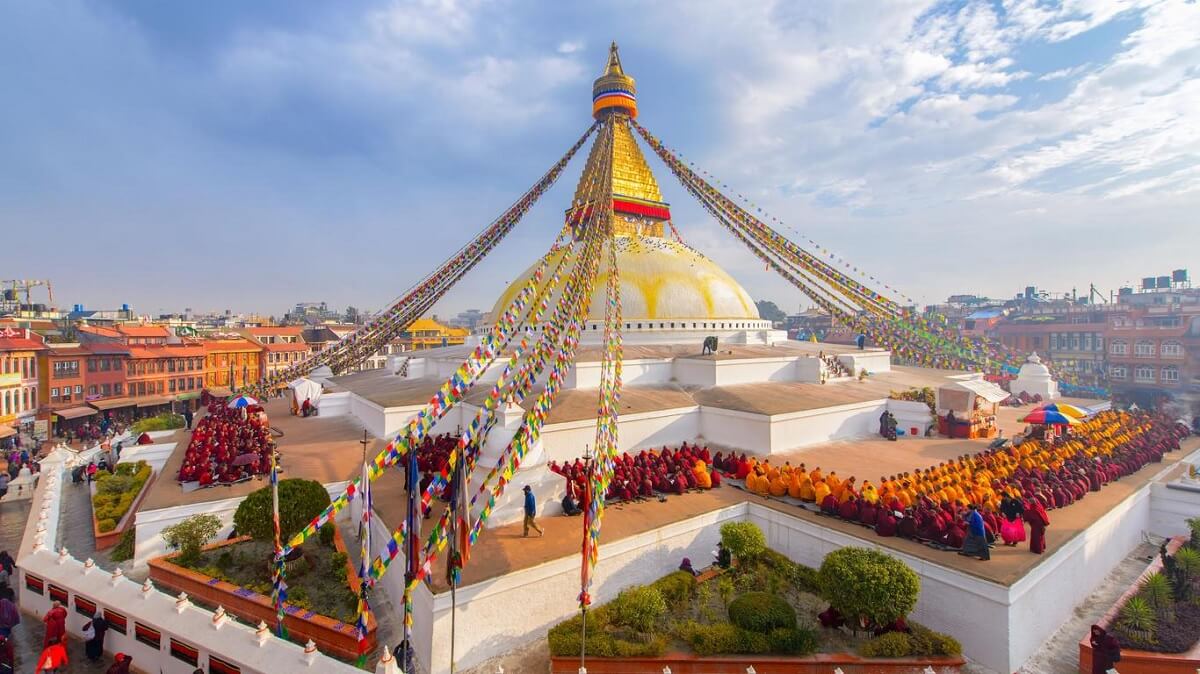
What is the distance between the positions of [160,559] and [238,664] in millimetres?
4449

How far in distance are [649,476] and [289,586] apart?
6.69 meters

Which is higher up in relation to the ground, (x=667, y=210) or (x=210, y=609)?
(x=667, y=210)

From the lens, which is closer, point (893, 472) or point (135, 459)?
point (893, 472)

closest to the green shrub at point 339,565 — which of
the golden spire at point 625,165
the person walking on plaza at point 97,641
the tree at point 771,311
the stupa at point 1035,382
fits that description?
the person walking on plaza at point 97,641

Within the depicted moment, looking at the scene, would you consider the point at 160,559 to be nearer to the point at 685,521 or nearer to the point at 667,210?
the point at 685,521

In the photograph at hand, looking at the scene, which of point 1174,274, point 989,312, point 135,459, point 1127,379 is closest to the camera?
point 135,459

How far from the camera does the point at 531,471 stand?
10016 mm

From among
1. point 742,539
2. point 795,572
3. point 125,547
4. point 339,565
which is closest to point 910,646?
point 795,572

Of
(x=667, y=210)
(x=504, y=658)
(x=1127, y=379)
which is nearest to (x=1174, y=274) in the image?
(x=1127, y=379)

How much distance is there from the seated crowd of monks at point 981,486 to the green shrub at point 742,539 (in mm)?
1602

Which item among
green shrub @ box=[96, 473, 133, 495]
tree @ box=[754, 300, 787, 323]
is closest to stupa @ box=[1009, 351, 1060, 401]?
green shrub @ box=[96, 473, 133, 495]

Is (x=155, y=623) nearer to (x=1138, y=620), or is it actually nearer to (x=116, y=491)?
(x=116, y=491)

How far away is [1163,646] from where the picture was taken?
7387 millimetres

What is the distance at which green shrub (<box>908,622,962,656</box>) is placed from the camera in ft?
23.3
